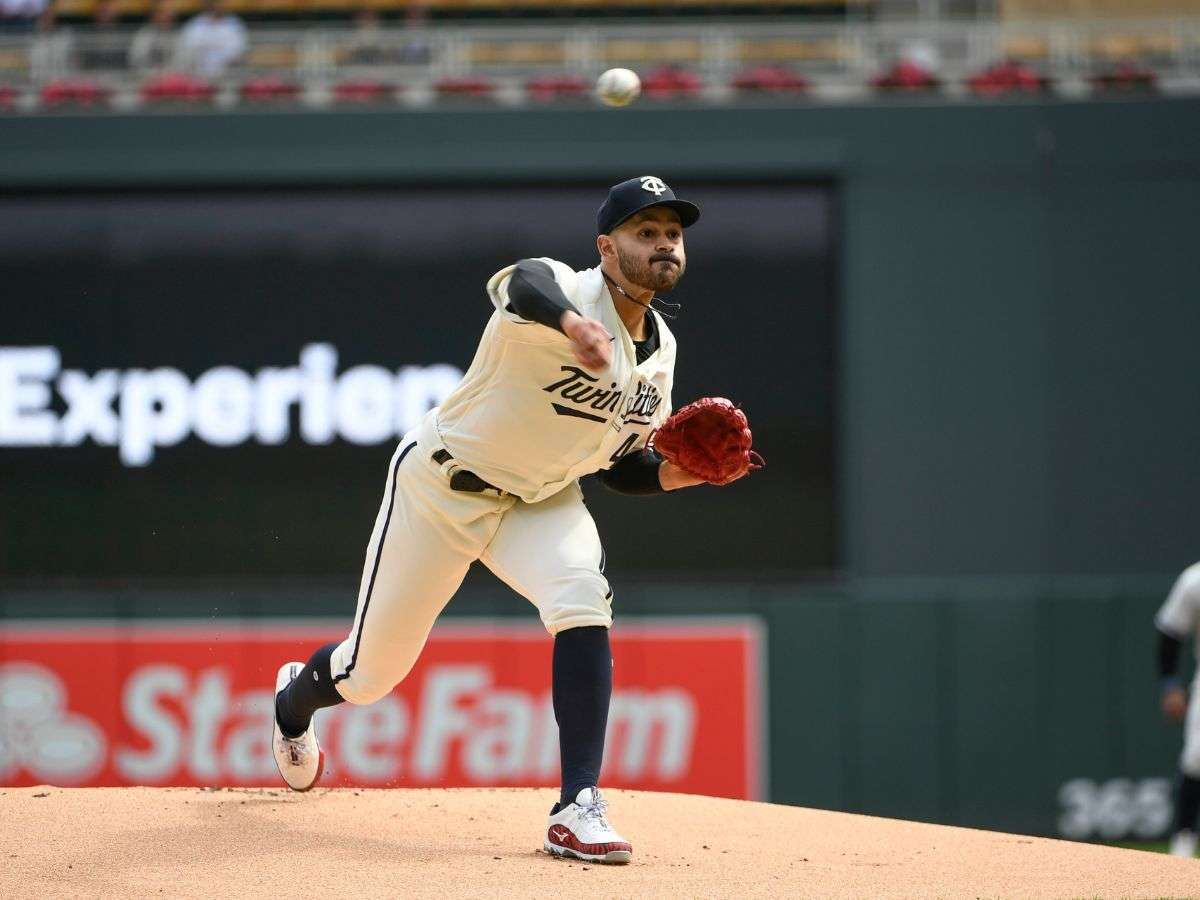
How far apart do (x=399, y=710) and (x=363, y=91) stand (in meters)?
3.74

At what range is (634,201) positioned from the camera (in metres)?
4.21

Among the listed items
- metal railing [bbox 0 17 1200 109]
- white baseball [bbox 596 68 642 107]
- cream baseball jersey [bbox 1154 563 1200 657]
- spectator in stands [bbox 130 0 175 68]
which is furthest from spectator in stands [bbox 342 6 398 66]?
cream baseball jersey [bbox 1154 563 1200 657]

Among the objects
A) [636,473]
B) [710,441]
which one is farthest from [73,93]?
[710,441]

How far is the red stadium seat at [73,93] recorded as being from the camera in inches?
391

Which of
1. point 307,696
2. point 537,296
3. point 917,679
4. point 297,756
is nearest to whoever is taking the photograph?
point 537,296

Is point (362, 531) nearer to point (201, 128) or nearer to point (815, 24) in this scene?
point (201, 128)

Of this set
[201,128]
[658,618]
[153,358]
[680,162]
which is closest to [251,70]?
[201,128]

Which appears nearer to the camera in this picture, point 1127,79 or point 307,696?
point 307,696

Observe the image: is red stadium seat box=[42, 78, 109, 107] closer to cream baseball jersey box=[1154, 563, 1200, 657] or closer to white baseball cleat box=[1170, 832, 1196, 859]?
cream baseball jersey box=[1154, 563, 1200, 657]

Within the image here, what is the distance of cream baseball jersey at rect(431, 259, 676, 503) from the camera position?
418cm

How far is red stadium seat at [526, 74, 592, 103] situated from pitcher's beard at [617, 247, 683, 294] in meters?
5.76

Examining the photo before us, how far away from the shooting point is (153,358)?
9.55 meters

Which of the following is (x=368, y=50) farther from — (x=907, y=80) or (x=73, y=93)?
(x=907, y=80)

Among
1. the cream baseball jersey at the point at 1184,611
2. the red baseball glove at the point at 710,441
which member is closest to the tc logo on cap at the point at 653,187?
the red baseball glove at the point at 710,441
